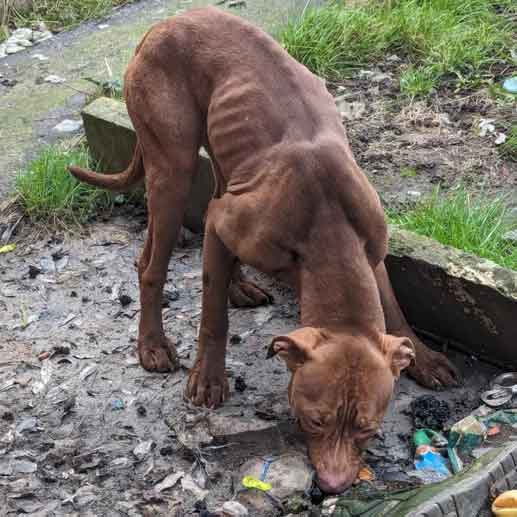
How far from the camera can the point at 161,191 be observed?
462cm

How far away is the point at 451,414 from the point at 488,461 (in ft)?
2.19

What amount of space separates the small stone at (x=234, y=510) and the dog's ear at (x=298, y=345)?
697mm

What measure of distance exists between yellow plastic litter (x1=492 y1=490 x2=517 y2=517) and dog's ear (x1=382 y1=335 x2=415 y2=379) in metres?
0.60

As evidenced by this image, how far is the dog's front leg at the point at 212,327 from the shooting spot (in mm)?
4363

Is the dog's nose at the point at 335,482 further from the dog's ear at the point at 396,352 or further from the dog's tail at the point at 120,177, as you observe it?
the dog's tail at the point at 120,177

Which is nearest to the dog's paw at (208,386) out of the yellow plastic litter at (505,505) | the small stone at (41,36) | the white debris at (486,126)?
the yellow plastic litter at (505,505)

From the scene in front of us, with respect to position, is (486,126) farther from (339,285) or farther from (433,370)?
(339,285)

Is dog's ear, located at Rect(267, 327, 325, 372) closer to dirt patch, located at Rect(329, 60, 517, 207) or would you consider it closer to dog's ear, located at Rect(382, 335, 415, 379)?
dog's ear, located at Rect(382, 335, 415, 379)

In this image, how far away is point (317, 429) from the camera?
12.0 ft

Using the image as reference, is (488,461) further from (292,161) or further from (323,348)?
(292,161)

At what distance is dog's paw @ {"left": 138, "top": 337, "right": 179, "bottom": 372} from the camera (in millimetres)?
4879

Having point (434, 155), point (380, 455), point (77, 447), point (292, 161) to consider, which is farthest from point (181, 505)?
point (434, 155)

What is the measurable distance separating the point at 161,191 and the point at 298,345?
1319mm

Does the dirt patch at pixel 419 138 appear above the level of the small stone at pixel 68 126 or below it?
above
